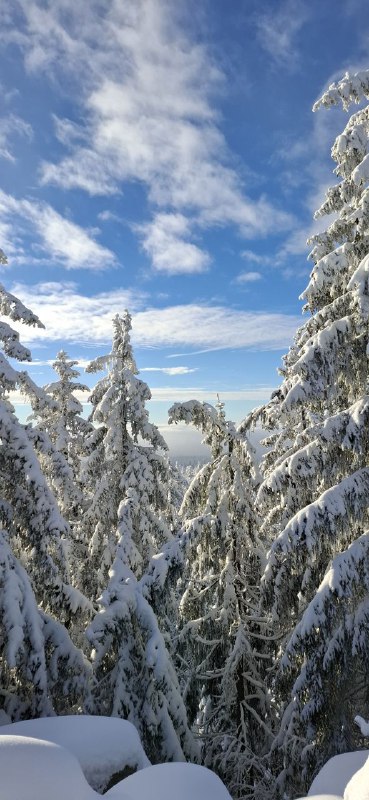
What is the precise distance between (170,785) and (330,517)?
4319mm

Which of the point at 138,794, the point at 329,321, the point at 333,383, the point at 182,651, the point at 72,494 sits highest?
the point at 329,321

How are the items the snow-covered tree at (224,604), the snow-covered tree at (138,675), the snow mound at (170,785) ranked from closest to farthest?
the snow mound at (170,785) < the snow-covered tree at (138,675) < the snow-covered tree at (224,604)

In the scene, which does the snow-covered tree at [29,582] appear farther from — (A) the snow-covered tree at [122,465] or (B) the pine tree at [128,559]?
(A) the snow-covered tree at [122,465]

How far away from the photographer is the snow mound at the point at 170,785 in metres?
4.72

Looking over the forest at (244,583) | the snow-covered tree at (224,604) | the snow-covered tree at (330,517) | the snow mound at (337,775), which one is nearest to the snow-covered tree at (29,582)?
the forest at (244,583)

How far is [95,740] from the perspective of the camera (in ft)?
20.8

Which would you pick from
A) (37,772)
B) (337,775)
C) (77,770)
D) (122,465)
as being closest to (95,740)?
(77,770)

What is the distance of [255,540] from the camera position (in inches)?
454

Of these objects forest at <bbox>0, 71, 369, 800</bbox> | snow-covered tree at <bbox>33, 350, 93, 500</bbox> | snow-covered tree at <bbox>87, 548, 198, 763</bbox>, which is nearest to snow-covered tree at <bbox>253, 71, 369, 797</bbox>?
forest at <bbox>0, 71, 369, 800</bbox>

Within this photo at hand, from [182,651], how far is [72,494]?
7.15 m

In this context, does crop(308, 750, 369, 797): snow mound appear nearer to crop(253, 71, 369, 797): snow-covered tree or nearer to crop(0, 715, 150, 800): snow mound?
crop(253, 71, 369, 797): snow-covered tree

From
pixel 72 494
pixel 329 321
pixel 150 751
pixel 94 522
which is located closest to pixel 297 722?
pixel 150 751

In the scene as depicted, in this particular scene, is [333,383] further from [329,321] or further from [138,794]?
[138,794]

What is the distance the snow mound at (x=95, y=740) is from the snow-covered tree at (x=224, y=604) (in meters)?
3.53
